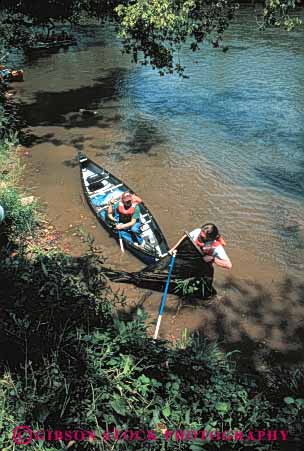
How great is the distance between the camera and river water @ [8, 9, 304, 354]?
33.0 feet

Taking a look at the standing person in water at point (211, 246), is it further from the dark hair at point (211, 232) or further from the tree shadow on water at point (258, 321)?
the tree shadow on water at point (258, 321)

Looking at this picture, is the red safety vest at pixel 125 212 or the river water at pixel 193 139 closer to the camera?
the red safety vest at pixel 125 212

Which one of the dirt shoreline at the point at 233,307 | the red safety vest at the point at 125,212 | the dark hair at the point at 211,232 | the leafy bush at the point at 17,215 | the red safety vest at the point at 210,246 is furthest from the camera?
the red safety vest at the point at 125,212

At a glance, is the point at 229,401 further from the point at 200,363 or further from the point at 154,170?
the point at 154,170

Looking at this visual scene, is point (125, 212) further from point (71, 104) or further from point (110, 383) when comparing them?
point (71, 104)

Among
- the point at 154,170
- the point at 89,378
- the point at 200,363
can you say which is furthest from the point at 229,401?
the point at 154,170

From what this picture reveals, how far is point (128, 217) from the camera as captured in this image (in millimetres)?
8938

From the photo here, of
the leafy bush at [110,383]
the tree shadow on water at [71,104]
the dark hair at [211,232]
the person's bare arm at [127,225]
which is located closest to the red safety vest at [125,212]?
the person's bare arm at [127,225]

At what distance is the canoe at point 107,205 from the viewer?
8430mm

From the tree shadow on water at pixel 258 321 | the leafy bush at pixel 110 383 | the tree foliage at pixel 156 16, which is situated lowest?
the tree shadow on water at pixel 258 321

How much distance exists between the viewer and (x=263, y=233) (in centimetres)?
985

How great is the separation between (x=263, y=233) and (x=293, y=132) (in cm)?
670

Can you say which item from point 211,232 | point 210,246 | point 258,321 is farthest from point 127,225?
point 258,321

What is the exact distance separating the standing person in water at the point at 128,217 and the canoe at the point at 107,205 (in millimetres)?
116
